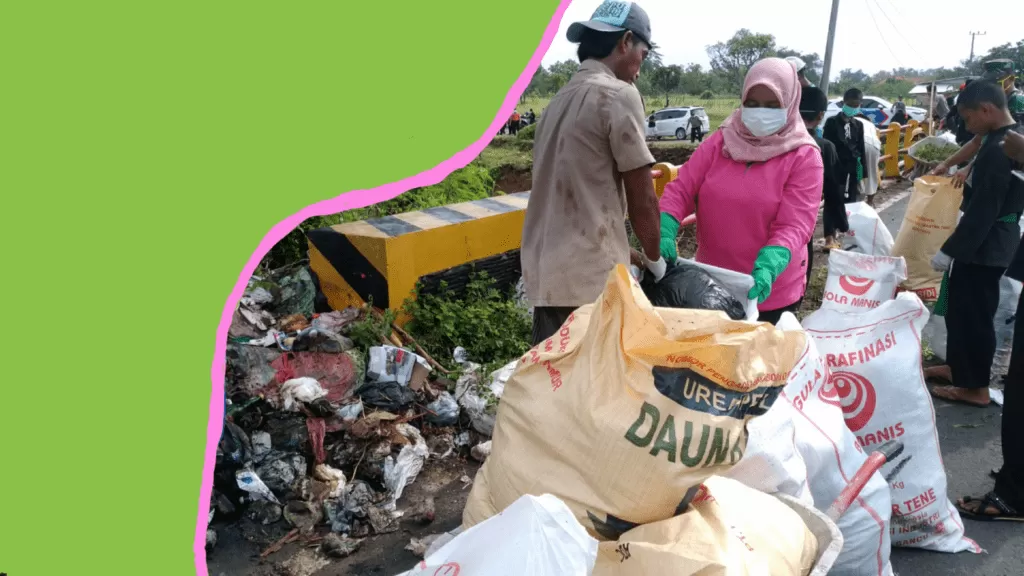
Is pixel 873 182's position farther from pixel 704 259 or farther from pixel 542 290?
pixel 542 290

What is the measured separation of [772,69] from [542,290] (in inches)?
54.6

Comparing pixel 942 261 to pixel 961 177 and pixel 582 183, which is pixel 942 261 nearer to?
pixel 961 177

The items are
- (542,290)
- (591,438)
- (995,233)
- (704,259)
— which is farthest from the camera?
(995,233)

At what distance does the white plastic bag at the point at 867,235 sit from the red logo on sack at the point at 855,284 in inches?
81.7

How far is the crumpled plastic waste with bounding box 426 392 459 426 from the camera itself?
138 inches

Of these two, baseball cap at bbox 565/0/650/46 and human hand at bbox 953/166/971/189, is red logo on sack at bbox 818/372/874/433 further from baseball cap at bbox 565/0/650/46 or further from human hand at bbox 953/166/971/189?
human hand at bbox 953/166/971/189

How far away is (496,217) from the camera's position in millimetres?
4617

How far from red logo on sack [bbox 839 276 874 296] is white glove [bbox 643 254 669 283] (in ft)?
4.43

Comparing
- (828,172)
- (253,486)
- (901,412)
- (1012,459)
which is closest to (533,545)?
(253,486)

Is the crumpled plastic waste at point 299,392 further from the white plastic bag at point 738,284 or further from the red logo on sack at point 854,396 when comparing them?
the red logo on sack at point 854,396

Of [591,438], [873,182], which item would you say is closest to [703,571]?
[591,438]

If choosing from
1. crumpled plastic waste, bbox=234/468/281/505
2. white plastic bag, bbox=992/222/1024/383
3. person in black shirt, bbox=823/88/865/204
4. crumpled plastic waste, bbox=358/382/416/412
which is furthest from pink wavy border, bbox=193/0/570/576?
person in black shirt, bbox=823/88/865/204

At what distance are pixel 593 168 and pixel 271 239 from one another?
160 centimetres

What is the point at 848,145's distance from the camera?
7461 mm
